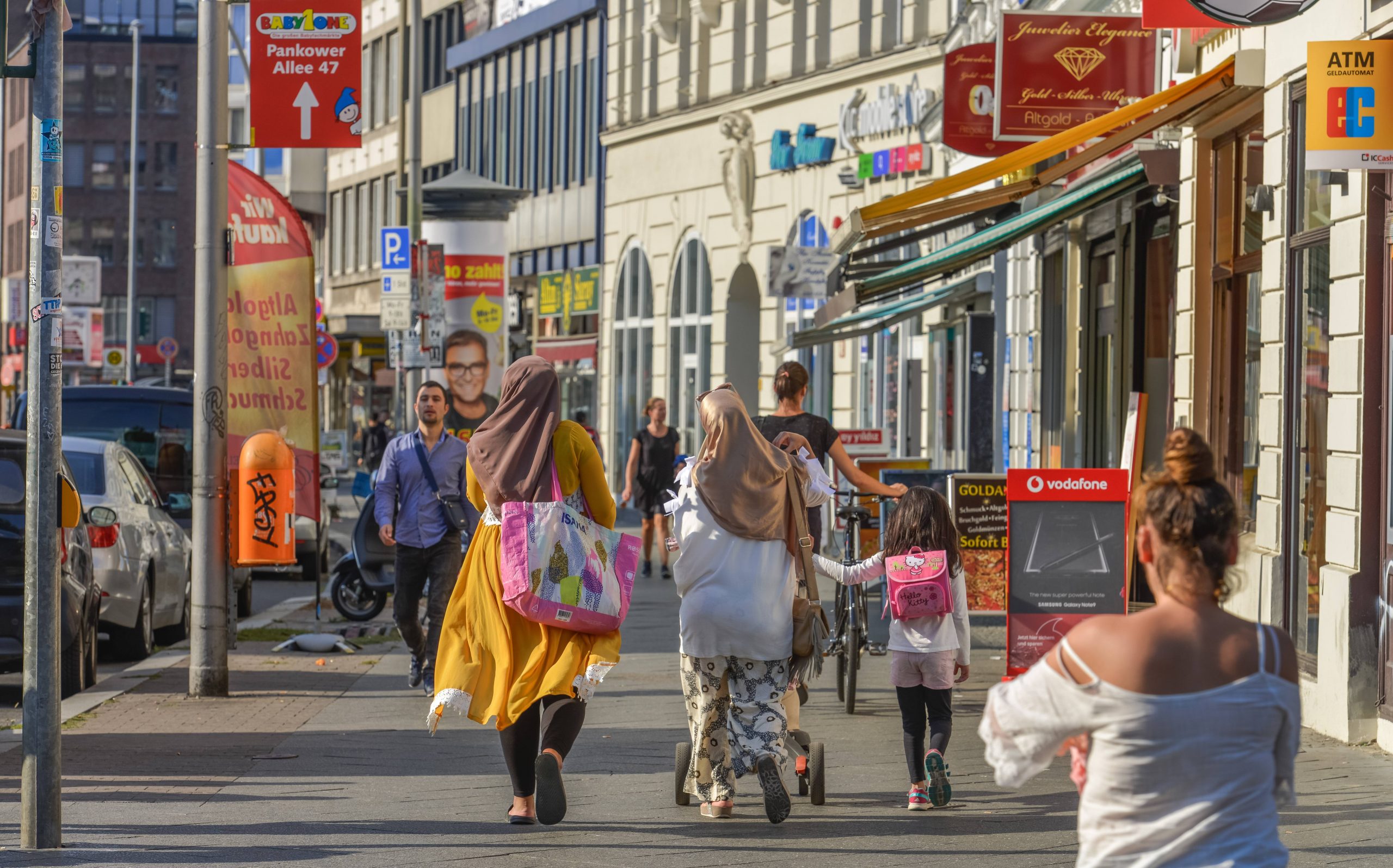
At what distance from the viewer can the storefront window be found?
10.4 metres

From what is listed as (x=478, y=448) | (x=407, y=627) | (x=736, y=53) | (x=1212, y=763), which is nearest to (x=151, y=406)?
(x=407, y=627)

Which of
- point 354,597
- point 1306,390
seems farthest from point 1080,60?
point 354,597

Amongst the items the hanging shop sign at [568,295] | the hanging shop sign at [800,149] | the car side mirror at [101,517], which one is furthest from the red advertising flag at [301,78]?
the hanging shop sign at [568,295]

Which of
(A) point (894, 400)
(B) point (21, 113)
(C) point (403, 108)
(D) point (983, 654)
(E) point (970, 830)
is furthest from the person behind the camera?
(B) point (21, 113)

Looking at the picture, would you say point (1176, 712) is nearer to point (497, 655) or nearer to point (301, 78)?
point (497, 655)

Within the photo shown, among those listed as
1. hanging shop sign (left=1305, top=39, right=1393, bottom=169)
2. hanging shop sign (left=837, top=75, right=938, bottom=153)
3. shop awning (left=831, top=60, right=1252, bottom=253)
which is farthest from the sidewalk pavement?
hanging shop sign (left=837, top=75, right=938, bottom=153)

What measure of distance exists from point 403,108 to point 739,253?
5.67 metres

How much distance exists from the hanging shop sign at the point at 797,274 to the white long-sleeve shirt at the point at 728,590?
13.7 metres

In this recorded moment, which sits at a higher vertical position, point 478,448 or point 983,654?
point 478,448

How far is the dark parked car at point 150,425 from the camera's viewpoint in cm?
1767

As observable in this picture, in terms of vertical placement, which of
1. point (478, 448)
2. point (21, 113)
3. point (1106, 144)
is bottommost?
point (478, 448)

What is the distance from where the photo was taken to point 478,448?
768 cm

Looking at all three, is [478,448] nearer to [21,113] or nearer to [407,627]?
[407,627]

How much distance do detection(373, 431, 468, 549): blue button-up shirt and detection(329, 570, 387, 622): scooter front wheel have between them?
4.40 m
